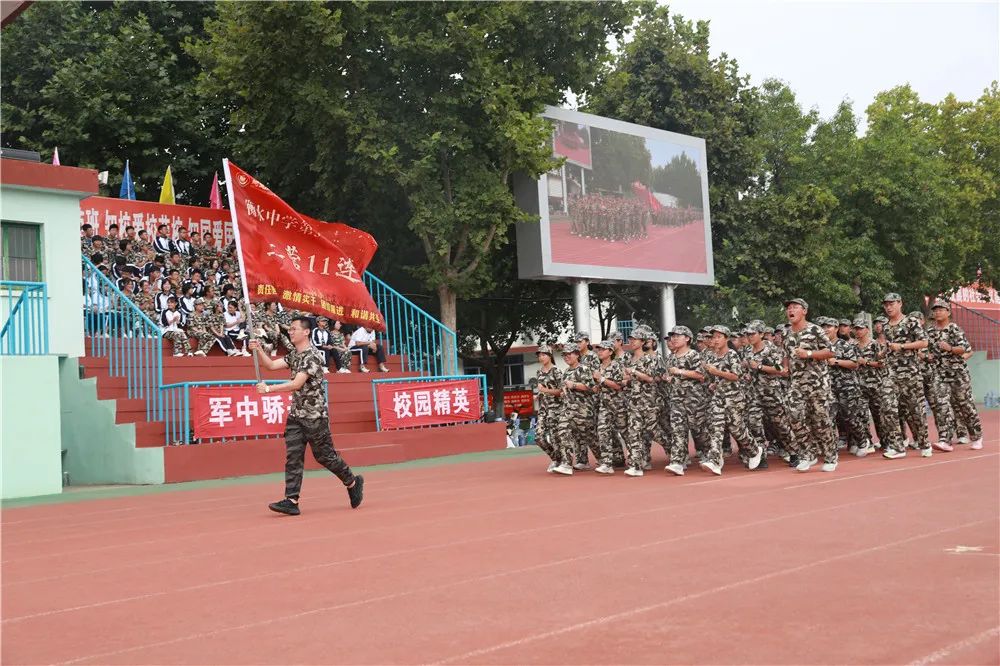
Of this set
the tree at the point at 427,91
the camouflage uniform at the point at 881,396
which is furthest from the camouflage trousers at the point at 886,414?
the tree at the point at 427,91

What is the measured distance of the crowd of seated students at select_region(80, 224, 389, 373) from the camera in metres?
17.6

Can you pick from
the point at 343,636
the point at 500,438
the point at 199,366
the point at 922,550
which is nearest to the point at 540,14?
the point at 500,438

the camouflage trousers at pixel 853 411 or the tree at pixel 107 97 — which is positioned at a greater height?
the tree at pixel 107 97

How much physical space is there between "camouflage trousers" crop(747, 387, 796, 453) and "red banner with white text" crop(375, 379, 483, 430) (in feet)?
23.3

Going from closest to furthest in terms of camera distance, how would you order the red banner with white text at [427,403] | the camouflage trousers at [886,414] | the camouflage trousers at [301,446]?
the camouflage trousers at [301,446]
the camouflage trousers at [886,414]
the red banner with white text at [427,403]

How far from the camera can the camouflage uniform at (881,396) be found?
42.8ft

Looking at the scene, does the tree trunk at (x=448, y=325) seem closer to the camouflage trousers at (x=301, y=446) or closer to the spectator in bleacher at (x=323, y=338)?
the spectator in bleacher at (x=323, y=338)

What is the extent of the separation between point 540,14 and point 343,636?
18.1 metres

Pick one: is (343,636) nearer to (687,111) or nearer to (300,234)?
(300,234)

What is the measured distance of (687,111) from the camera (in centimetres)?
2944

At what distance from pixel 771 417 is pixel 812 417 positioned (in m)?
0.82

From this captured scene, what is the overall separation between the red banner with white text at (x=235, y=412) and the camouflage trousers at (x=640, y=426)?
18.3ft

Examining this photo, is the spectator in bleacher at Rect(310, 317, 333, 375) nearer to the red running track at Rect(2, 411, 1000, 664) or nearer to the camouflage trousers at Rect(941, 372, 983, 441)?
the red running track at Rect(2, 411, 1000, 664)

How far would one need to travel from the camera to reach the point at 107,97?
2422cm
